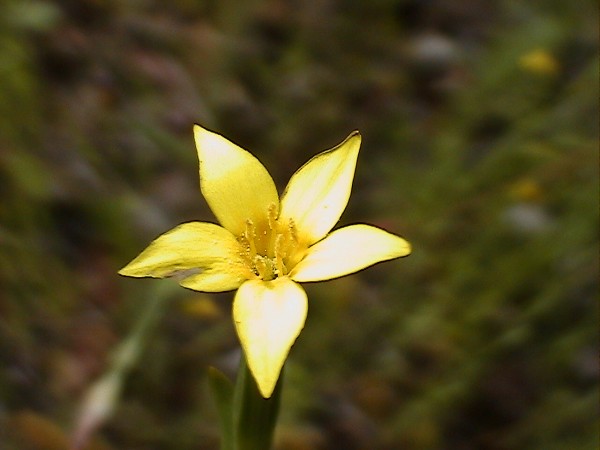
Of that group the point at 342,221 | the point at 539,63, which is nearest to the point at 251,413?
the point at 342,221

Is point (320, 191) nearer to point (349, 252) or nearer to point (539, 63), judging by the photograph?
point (349, 252)

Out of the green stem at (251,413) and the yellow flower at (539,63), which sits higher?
the yellow flower at (539,63)

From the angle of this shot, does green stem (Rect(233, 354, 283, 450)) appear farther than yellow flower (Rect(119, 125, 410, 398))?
Yes

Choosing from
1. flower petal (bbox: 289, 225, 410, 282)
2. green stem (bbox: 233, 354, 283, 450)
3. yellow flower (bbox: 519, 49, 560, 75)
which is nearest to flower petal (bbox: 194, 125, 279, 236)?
flower petal (bbox: 289, 225, 410, 282)

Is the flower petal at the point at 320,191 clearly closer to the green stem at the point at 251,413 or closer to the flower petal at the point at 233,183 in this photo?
the flower petal at the point at 233,183

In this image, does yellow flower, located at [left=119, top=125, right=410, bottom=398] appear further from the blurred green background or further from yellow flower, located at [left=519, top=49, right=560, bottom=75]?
yellow flower, located at [left=519, top=49, right=560, bottom=75]

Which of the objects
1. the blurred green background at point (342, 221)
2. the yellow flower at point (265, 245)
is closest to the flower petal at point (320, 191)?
the yellow flower at point (265, 245)
